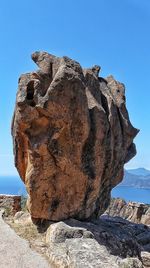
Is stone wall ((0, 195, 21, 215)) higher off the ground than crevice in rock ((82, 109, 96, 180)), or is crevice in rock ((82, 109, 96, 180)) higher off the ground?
crevice in rock ((82, 109, 96, 180))

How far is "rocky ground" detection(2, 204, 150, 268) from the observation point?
34.6 feet

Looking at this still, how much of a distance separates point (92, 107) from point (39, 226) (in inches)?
193

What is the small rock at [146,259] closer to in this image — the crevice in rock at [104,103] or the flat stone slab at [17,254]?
the flat stone slab at [17,254]

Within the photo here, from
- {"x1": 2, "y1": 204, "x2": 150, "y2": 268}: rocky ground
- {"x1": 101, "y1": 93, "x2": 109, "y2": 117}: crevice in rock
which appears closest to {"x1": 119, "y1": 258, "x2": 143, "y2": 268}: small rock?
{"x1": 2, "y1": 204, "x2": 150, "y2": 268}: rocky ground

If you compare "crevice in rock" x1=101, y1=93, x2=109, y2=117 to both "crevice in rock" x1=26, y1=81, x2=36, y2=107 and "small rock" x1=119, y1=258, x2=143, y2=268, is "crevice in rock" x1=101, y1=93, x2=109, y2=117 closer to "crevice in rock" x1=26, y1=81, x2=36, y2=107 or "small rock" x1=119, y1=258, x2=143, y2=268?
"crevice in rock" x1=26, y1=81, x2=36, y2=107

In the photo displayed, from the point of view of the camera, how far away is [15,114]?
596 inches

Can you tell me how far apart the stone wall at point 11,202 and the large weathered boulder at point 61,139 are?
5.83m

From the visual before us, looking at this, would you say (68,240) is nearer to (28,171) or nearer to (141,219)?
(28,171)

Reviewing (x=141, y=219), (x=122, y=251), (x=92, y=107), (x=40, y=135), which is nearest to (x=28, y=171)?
(x=40, y=135)

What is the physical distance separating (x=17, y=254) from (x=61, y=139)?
455 centimetres

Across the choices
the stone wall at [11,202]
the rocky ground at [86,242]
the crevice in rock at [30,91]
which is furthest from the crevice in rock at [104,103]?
the stone wall at [11,202]

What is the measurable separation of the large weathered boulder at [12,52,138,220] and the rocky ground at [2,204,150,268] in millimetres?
798

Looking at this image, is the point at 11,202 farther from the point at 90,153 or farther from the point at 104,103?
the point at 104,103

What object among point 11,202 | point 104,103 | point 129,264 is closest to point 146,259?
point 129,264
